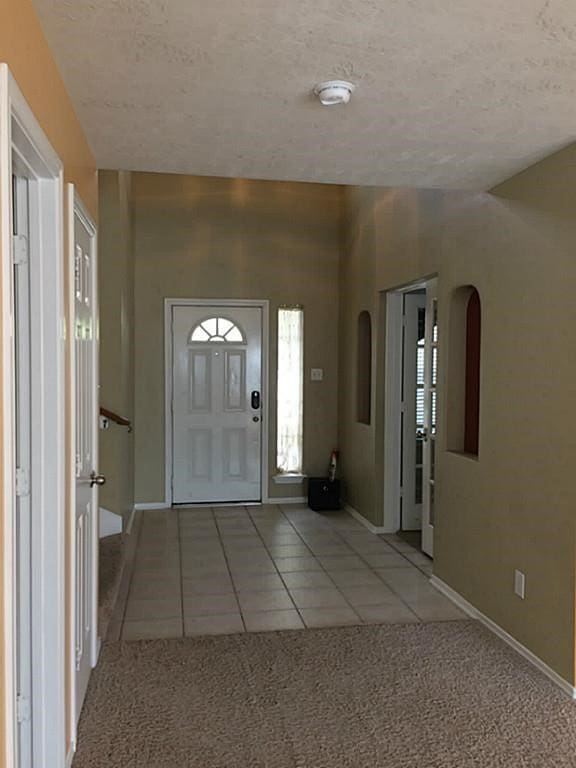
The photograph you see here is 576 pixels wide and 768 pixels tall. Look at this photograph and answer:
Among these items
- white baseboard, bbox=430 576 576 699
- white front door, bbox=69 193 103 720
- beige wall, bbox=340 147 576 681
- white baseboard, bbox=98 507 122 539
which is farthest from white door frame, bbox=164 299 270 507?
white front door, bbox=69 193 103 720

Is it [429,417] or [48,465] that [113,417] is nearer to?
[429,417]

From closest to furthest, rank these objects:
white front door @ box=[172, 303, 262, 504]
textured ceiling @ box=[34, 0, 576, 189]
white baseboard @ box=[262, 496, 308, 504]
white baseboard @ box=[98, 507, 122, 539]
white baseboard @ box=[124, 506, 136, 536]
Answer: textured ceiling @ box=[34, 0, 576, 189]
white baseboard @ box=[98, 507, 122, 539]
white baseboard @ box=[124, 506, 136, 536]
white front door @ box=[172, 303, 262, 504]
white baseboard @ box=[262, 496, 308, 504]

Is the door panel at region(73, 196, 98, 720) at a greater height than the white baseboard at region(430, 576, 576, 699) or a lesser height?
greater

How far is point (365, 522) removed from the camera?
555 cm

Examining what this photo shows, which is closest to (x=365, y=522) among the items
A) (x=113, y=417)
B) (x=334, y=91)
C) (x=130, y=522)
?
(x=130, y=522)

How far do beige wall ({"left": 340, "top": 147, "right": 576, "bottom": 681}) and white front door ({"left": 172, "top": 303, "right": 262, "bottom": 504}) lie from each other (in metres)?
2.33

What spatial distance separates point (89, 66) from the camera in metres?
1.99

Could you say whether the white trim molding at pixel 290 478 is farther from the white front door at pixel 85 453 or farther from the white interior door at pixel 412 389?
the white front door at pixel 85 453

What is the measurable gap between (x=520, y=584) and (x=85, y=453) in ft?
6.86

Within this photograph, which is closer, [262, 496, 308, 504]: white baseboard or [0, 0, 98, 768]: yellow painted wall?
[0, 0, 98, 768]: yellow painted wall

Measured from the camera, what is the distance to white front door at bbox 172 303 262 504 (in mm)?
6215

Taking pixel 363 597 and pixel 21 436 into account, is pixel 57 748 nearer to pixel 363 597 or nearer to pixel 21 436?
pixel 21 436

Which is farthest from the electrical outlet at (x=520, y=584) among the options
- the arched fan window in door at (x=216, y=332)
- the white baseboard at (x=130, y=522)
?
the arched fan window in door at (x=216, y=332)

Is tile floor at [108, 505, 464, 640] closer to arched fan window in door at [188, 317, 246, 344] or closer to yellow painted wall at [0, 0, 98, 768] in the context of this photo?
arched fan window in door at [188, 317, 246, 344]
